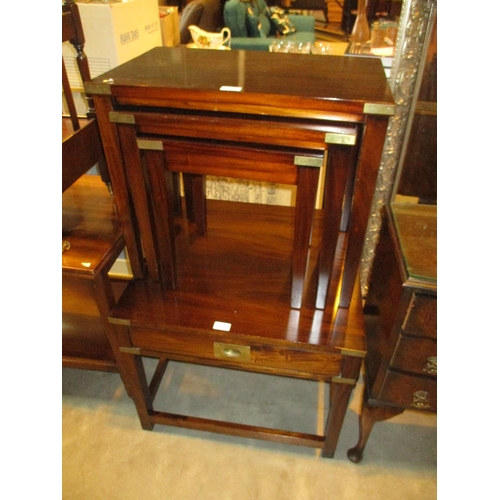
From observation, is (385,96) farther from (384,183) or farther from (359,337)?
(384,183)

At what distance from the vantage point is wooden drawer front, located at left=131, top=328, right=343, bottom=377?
0.91 meters

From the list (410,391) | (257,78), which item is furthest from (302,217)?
(410,391)

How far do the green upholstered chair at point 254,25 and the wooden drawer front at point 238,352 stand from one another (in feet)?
10.0

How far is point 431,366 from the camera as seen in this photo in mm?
892

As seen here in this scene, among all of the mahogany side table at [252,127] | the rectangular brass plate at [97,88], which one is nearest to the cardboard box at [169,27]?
the mahogany side table at [252,127]

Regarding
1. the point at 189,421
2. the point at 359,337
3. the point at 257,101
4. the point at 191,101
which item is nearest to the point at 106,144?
the point at 191,101

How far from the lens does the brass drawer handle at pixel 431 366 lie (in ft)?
2.90

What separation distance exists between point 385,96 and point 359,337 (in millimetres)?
523

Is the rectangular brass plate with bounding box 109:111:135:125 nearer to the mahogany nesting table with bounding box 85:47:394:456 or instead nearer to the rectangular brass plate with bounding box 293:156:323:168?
the mahogany nesting table with bounding box 85:47:394:456

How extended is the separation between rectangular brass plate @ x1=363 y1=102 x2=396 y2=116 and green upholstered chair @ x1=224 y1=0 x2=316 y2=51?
9.77 feet

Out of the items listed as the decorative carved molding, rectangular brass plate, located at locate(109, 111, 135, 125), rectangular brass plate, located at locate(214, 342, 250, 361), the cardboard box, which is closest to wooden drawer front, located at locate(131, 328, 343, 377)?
rectangular brass plate, located at locate(214, 342, 250, 361)

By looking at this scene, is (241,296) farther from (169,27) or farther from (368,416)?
(169,27)

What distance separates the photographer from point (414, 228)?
951 mm

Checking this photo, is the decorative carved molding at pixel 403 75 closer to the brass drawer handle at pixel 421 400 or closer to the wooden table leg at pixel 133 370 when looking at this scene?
the brass drawer handle at pixel 421 400
